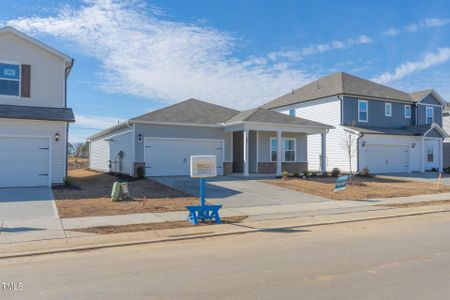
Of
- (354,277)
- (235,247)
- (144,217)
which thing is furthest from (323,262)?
(144,217)

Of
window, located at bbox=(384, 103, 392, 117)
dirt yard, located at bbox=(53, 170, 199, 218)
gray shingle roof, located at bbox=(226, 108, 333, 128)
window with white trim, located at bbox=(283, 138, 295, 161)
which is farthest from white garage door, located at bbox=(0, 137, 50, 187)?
window, located at bbox=(384, 103, 392, 117)

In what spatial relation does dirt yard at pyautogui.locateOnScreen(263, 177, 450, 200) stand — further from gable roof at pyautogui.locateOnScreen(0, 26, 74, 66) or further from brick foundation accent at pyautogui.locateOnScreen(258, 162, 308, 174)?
gable roof at pyautogui.locateOnScreen(0, 26, 74, 66)

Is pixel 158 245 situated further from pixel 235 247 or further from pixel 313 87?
pixel 313 87

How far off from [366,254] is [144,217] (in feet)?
19.8

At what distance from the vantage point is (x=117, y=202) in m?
12.9

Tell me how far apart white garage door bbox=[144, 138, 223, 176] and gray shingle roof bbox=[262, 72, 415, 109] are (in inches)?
476

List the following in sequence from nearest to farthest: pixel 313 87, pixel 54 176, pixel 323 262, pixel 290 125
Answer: pixel 323 262
pixel 54 176
pixel 290 125
pixel 313 87

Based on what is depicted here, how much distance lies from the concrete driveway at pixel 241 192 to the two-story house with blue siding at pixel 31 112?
5263mm

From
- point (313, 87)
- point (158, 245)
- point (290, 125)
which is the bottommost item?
point (158, 245)

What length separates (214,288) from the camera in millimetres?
5062

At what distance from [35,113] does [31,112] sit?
0.20 metres

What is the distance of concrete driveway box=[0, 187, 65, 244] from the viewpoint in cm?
838

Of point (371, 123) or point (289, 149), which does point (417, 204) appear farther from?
point (371, 123)

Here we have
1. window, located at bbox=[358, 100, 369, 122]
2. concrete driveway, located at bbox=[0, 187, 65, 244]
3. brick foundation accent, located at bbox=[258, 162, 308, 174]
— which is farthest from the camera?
window, located at bbox=[358, 100, 369, 122]
